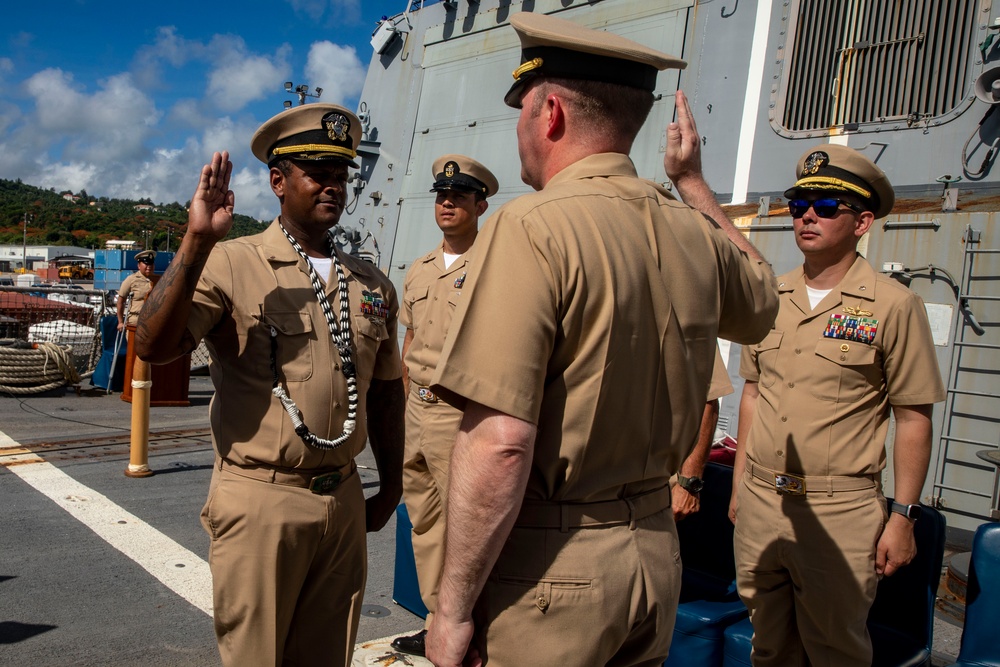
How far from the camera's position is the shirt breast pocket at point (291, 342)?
2145 millimetres

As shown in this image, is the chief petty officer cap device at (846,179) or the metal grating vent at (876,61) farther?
the metal grating vent at (876,61)

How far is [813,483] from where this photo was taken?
2.60 m

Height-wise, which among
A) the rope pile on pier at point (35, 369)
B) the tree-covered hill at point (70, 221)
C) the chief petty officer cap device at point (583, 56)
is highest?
the tree-covered hill at point (70, 221)

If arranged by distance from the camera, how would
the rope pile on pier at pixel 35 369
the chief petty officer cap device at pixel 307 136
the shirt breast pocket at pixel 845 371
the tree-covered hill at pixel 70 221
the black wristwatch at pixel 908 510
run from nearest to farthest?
the chief petty officer cap device at pixel 307 136 → the black wristwatch at pixel 908 510 → the shirt breast pocket at pixel 845 371 → the rope pile on pier at pixel 35 369 → the tree-covered hill at pixel 70 221

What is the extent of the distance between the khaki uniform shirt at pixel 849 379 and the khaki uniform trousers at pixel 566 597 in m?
1.45

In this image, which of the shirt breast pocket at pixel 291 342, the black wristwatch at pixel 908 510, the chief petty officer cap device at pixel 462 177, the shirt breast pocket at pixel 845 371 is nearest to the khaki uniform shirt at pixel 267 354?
the shirt breast pocket at pixel 291 342

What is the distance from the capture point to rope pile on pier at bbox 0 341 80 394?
8.38 meters

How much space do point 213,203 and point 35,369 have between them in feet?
26.1

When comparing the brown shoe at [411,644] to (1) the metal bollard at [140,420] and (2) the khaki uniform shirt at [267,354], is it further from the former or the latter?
(1) the metal bollard at [140,420]

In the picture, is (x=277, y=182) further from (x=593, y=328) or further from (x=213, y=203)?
(x=593, y=328)

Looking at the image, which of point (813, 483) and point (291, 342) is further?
point (813, 483)

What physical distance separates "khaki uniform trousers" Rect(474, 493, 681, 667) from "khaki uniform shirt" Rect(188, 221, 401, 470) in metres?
0.96

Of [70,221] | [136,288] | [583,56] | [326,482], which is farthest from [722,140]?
[70,221]

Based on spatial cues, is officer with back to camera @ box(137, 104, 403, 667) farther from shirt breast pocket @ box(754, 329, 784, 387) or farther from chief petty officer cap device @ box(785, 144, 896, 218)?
chief petty officer cap device @ box(785, 144, 896, 218)
